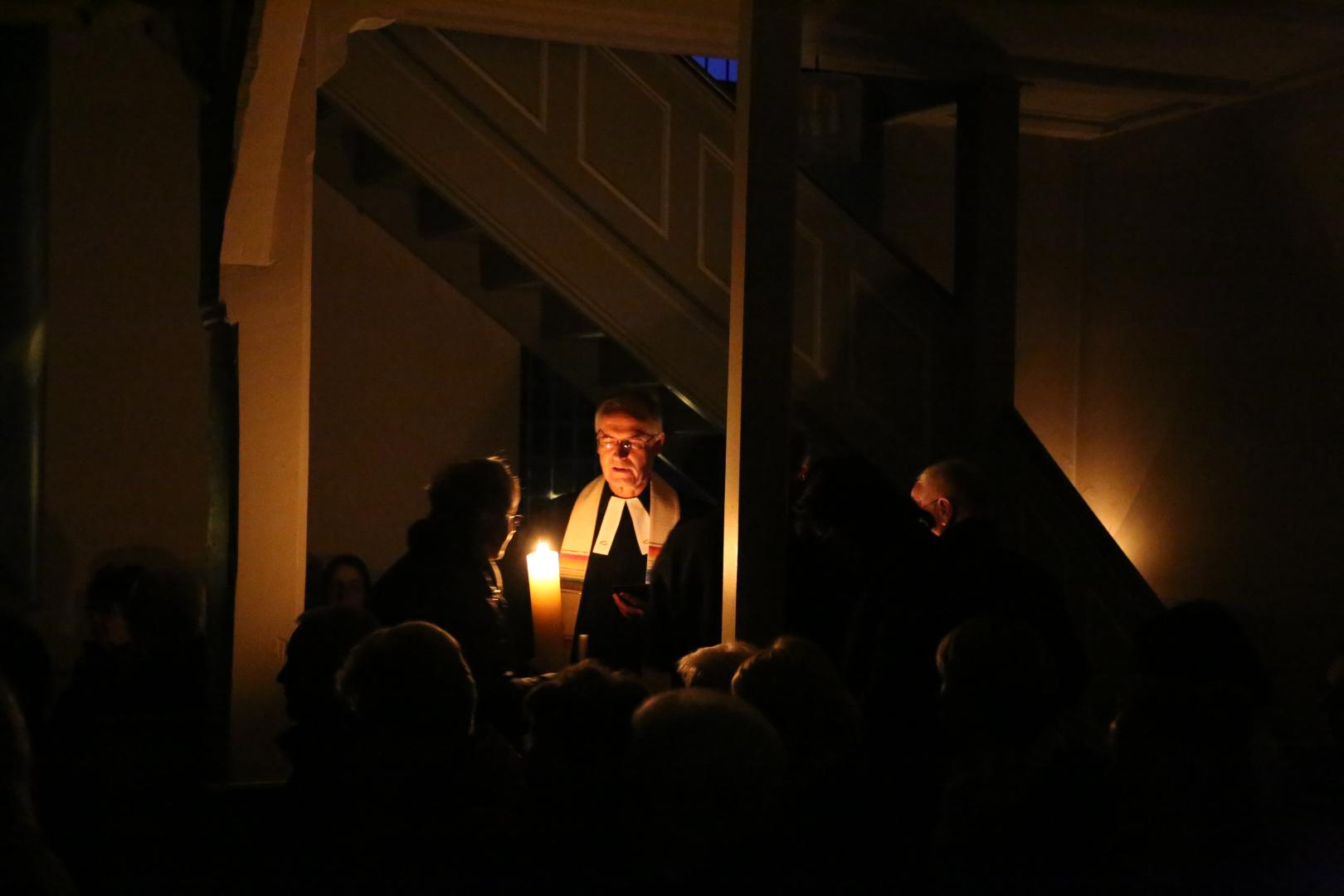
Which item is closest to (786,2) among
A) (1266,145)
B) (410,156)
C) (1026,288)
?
(410,156)

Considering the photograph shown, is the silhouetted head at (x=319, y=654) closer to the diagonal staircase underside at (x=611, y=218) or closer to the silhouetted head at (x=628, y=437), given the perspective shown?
the silhouetted head at (x=628, y=437)

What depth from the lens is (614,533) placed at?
6.10m

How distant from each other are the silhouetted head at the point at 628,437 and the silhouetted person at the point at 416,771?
280 cm

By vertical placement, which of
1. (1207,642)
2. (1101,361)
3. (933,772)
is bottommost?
(933,772)

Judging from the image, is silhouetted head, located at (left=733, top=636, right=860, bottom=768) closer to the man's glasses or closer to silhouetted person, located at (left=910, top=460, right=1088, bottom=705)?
silhouetted person, located at (left=910, top=460, right=1088, bottom=705)

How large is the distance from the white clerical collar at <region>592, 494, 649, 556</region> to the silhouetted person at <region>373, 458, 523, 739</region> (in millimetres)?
1421

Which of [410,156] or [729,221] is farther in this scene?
[729,221]

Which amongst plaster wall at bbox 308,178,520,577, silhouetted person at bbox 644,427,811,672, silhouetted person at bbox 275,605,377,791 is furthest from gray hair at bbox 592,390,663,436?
plaster wall at bbox 308,178,520,577

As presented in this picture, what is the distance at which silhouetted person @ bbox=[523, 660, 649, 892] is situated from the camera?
9.68 feet

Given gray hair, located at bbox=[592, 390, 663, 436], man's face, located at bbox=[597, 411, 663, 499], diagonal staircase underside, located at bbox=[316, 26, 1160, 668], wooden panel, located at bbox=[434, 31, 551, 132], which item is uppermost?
wooden panel, located at bbox=[434, 31, 551, 132]

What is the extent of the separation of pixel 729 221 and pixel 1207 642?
4016 mm

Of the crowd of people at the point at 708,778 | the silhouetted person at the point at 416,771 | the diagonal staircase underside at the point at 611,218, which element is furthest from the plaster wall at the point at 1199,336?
the silhouetted person at the point at 416,771

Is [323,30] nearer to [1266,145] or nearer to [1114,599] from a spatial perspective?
[1114,599]

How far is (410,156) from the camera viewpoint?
6410 mm
